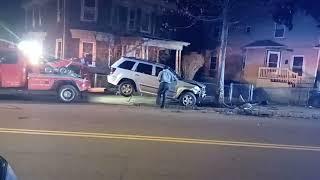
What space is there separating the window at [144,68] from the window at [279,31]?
614cm

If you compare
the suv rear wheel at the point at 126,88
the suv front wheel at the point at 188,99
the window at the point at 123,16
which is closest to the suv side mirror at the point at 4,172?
the suv front wheel at the point at 188,99

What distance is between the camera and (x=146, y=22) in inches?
749

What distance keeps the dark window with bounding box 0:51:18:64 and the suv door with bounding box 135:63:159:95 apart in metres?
4.67

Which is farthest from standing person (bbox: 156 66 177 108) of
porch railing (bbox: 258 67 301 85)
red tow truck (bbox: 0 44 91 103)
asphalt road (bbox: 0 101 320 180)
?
porch railing (bbox: 258 67 301 85)

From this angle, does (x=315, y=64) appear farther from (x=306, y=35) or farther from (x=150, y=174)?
(x=150, y=174)

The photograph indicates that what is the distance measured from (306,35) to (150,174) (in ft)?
48.4

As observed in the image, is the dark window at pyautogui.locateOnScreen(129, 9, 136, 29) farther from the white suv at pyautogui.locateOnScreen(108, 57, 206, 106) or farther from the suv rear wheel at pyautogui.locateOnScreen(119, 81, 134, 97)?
the suv rear wheel at pyautogui.locateOnScreen(119, 81, 134, 97)

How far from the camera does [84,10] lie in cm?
1905

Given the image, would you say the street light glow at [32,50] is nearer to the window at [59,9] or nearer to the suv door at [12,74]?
the suv door at [12,74]

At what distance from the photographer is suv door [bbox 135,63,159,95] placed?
1750cm

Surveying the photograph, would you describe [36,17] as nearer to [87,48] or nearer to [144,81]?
[87,48]

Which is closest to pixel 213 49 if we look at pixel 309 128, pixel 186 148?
pixel 309 128

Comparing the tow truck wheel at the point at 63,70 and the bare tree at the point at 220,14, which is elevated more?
the bare tree at the point at 220,14

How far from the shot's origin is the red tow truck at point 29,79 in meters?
15.6
